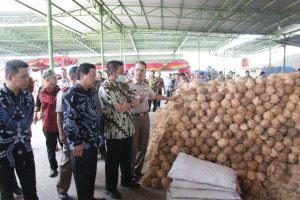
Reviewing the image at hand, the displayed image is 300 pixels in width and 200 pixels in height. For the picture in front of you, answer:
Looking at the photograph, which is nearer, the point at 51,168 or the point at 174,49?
the point at 51,168

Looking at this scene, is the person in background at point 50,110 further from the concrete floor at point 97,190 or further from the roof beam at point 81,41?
the roof beam at point 81,41

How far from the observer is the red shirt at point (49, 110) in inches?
191

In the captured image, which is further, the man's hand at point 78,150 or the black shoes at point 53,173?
the black shoes at point 53,173

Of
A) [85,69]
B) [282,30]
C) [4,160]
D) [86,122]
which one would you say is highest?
[282,30]

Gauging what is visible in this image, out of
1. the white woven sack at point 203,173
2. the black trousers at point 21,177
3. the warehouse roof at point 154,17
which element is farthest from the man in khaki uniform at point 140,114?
the warehouse roof at point 154,17

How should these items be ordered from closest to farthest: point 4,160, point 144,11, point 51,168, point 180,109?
point 4,160, point 180,109, point 51,168, point 144,11

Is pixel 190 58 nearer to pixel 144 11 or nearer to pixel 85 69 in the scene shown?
pixel 144 11

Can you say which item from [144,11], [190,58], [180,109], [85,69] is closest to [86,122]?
[85,69]

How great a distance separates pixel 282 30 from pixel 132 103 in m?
14.2

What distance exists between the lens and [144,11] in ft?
48.9

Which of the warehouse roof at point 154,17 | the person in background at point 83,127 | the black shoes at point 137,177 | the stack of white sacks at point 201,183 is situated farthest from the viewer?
the warehouse roof at point 154,17

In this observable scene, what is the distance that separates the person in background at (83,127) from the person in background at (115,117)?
505 millimetres

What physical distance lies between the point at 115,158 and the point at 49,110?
1575 mm

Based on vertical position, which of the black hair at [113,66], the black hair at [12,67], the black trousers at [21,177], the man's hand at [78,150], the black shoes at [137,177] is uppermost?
the black hair at [113,66]
